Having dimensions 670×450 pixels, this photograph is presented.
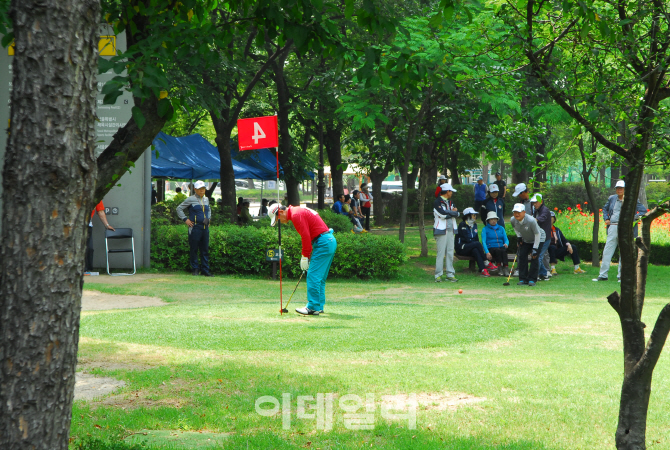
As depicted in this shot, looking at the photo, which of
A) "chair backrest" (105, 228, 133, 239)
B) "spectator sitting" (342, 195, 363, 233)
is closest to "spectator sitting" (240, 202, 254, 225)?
"spectator sitting" (342, 195, 363, 233)

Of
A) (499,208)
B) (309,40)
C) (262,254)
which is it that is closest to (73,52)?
(309,40)

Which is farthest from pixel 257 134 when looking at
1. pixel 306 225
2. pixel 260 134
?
pixel 306 225

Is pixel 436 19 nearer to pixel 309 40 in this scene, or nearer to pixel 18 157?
pixel 309 40

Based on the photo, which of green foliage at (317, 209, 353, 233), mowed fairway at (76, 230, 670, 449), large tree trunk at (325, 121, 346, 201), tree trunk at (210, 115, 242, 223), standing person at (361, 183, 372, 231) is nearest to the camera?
mowed fairway at (76, 230, 670, 449)

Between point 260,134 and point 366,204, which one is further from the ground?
point 260,134

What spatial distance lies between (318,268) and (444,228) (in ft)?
20.1

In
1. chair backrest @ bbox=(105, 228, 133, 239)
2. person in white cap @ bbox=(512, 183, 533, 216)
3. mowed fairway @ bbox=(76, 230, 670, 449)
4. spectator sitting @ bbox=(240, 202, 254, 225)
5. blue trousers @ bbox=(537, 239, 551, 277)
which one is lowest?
mowed fairway @ bbox=(76, 230, 670, 449)

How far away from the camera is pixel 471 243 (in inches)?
648

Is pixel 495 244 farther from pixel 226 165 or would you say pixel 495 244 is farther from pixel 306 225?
pixel 226 165

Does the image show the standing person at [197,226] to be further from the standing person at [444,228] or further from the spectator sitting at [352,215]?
the spectator sitting at [352,215]

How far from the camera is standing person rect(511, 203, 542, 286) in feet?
46.9

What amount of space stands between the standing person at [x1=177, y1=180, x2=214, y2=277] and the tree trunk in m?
6.68

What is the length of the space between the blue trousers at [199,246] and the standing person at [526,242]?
703cm

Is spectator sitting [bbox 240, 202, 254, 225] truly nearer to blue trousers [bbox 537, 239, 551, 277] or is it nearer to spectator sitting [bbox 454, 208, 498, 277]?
spectator sitting [bbox 454, 208, 498, 277]
